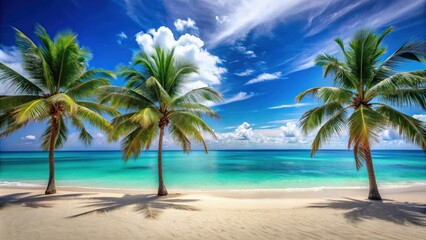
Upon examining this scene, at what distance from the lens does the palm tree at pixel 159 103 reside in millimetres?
8797

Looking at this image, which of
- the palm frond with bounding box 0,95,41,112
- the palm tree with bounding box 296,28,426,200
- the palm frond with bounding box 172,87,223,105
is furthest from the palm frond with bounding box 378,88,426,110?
the palm frond with bounding box 0,95,41,112

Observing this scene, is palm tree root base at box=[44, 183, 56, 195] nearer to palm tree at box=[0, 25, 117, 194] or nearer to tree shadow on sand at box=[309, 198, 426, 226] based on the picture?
palm tree at box=[0, 25, 117, 194]

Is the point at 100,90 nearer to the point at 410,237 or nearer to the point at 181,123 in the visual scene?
the point at 181,123

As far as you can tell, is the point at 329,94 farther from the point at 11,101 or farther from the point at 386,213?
the point at 11,101

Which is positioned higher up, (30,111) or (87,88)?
(87,88)

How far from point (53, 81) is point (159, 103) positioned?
437 centimetres

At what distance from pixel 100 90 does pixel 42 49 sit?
2962 millimetres

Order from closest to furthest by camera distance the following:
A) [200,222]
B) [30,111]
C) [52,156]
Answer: [200,222], [30,111], [52,156]

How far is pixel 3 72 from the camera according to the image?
7.94m

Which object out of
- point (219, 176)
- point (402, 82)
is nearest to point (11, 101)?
point (402, 82)

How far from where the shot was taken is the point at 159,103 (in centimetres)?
909

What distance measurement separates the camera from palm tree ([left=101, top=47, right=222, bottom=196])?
880 centimetres

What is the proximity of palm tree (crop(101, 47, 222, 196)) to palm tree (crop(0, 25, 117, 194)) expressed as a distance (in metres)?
1.16

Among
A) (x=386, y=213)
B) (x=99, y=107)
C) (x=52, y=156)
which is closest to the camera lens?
(x=386, y=213)
